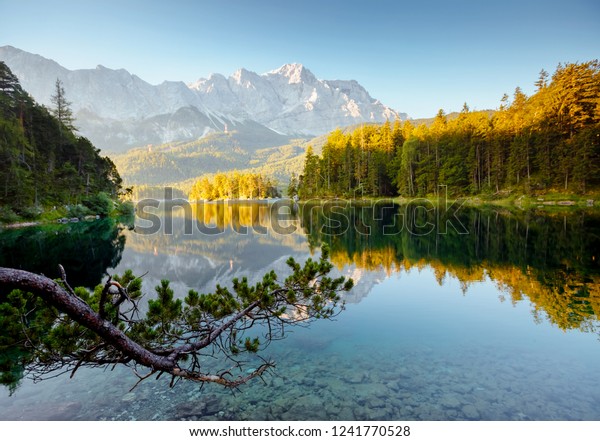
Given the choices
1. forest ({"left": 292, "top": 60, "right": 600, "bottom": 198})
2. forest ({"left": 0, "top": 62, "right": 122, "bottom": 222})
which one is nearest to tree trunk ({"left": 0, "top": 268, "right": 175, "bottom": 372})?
forest ({"left": 0, "top": 62, "right": 122, "bottom": 222})

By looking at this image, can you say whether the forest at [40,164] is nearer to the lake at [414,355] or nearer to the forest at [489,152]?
the lake at [414,355]

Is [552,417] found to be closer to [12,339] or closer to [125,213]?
[12,339]

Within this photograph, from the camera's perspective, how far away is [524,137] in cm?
6031

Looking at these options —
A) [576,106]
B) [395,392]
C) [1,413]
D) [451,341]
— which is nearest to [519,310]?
[451,341]

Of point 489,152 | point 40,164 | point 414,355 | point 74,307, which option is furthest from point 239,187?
point 74,307

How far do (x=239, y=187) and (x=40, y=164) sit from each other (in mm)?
107114

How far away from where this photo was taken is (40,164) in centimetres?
5703

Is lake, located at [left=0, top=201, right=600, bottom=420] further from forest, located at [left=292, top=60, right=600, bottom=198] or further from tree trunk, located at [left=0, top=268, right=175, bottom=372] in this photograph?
forest, located at [left=292, top=60, right=600, bottom=198]

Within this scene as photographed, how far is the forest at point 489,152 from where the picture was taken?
180ft

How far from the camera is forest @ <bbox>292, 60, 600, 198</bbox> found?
54.8 meters

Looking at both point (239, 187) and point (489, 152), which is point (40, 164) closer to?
point (489, 152)

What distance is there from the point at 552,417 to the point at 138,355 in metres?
7.66

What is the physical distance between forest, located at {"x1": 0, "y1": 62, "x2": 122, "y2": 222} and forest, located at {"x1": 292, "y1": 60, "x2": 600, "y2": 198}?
59209 millimetres

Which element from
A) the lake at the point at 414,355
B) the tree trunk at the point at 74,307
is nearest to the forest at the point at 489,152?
the lake at the point at 414,355
